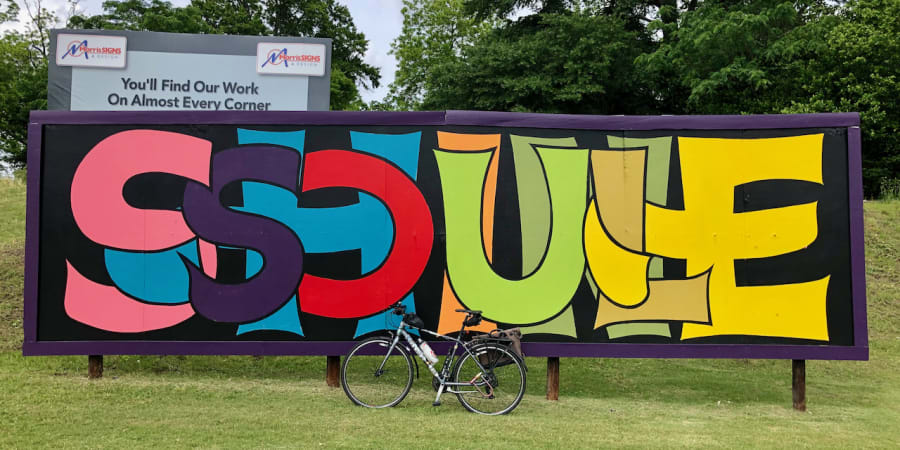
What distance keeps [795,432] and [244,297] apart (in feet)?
20.0

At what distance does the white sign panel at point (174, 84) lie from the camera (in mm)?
10273

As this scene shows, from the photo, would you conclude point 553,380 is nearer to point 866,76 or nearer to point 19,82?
point 866,76

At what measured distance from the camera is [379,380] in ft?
28.4

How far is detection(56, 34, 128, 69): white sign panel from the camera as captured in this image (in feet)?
33.6

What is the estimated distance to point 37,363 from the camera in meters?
9.27

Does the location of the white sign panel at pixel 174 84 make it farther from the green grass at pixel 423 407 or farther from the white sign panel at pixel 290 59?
the green grass at pixel 423 407

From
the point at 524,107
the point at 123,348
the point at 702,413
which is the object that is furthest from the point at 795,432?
the point at 524,107

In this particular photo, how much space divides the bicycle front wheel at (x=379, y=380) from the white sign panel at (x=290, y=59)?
15.2 feet

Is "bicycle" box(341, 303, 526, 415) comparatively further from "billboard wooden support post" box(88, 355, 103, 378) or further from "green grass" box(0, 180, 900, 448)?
"billboard wooden support post" box(88, 355, 103, 378)

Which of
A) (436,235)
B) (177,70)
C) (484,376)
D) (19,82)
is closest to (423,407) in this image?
(484,376)

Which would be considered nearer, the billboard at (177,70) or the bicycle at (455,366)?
the bicycle at (455,366)

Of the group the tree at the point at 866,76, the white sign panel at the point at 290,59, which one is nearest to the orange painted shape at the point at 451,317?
the white sign panel at the point at 290,59

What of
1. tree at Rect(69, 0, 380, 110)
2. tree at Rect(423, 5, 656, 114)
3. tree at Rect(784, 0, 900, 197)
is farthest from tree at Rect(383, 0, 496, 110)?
tree at Rect(784, 0, 900, 197)

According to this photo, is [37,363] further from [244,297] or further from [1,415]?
[244,297]
